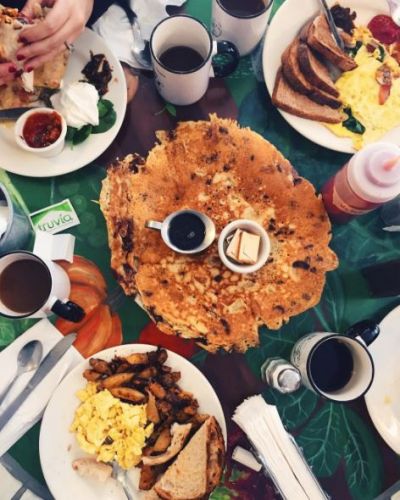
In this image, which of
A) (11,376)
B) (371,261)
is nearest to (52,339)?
(11,376)

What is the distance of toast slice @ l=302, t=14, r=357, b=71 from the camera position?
1.29 m

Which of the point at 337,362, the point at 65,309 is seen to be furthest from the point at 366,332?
the point at 65,309

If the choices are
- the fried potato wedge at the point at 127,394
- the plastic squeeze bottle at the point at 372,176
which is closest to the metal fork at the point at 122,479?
the fried potato wedge at the point at 127,394

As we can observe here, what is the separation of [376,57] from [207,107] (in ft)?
1.69

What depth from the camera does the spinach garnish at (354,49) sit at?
1.37 m

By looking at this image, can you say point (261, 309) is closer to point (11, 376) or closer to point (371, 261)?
point (371, 261)

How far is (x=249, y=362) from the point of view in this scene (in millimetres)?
1268

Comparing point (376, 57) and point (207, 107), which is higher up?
point (376, 57)

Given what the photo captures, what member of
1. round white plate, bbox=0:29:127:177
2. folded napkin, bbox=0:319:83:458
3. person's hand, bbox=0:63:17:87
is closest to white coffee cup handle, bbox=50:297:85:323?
folded napkin, bbox=0:319:83:458

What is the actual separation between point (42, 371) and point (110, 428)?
0.74 ft

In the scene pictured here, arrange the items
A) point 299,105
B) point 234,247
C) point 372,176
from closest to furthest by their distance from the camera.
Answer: point 372,176
point 234,247
point 299,105

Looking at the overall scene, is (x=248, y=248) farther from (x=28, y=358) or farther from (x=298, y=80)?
(x=28, y=358)

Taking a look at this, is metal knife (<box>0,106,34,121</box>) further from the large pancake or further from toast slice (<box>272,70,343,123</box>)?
toast slice (<box>272,70,343,123</box>)

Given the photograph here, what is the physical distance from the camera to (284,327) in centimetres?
129
